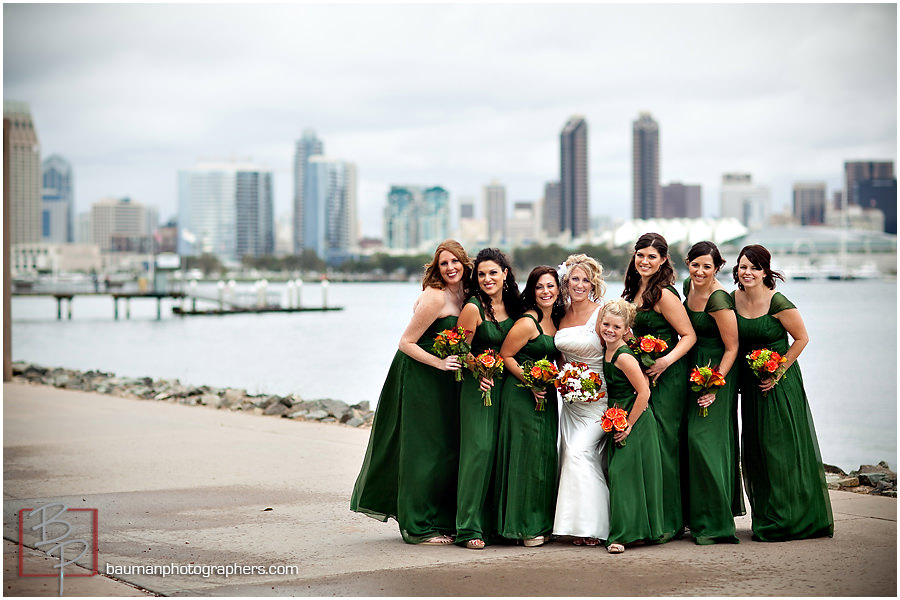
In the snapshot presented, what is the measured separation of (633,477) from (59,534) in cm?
391

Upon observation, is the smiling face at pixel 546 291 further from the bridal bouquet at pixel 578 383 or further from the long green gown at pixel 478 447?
the bridal bouquet at pixel 578 383

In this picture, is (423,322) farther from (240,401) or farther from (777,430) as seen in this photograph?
(240,401)

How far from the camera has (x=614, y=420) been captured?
21.3 ft

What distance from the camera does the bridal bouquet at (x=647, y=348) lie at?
662 centimetres

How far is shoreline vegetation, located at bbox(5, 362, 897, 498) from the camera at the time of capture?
31.0 feet

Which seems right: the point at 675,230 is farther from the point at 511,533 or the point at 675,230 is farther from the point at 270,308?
the point at 511,533

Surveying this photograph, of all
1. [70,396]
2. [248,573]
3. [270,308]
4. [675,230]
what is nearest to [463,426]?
[248,573]

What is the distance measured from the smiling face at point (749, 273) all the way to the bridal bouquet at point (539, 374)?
1.37 m

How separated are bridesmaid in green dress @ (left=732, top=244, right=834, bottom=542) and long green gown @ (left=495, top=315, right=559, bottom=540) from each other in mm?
1321

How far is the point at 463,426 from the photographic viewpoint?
6797mm

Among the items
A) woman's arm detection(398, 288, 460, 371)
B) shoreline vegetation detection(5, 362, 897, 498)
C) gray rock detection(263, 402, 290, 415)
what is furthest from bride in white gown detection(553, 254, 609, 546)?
gray rock detection(263, 402, 290, 415)

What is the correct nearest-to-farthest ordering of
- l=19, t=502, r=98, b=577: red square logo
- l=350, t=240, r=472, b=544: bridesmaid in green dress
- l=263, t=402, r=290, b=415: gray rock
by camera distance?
l=19, t=502, r=98, b=577: red square logo → l=350, t=240, r=472, b=544: bridesmaid in green dress → l=263, t=402, r=290, b=415: gray rock

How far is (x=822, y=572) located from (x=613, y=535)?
3.98 feet

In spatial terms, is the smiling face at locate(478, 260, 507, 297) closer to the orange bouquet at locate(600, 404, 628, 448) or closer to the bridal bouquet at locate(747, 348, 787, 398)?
the orange bouquet at locate(600, 404, 628, 448)
